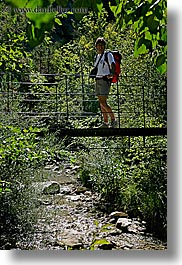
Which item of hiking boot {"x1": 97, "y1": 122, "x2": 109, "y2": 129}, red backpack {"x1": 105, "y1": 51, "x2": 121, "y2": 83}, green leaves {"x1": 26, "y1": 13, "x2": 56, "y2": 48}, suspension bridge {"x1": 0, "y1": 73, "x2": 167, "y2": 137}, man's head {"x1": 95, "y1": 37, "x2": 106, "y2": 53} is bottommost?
hiking boot {"x1": 97, "y1": 122, "x2": 109, "y2": 129}

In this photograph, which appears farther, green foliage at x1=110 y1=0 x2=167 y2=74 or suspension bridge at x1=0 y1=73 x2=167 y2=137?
suspension bridge at x1=0 y1=73 x2=167 y2=137

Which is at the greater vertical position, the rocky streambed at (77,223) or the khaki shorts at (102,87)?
the khaki shorts at (102,87)

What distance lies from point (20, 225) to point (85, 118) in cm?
52

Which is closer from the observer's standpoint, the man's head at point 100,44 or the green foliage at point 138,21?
the green foliage at point 138,21

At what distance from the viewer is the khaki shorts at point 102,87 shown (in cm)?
204

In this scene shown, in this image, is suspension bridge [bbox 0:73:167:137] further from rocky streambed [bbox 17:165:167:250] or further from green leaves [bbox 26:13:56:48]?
green leaves [bbox 26:13:56:48]

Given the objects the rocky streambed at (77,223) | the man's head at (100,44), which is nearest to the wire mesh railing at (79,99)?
the man's head at (100,44)

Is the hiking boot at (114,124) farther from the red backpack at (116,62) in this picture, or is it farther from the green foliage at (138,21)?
the green foliage at (138,21)

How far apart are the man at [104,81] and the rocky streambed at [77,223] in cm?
26

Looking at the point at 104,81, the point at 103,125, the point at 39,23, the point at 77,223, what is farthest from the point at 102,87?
the point at 39,23

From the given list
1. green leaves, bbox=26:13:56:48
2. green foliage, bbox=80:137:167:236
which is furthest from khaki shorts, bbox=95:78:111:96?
green leaves, bbox=26:13:56:48

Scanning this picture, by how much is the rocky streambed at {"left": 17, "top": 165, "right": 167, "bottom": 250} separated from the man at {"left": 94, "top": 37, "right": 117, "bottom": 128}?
256mm

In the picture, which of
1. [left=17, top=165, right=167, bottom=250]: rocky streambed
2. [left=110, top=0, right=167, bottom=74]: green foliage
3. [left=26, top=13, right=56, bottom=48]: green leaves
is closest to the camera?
[left=26, top=13, right=56, bottom=48]: green leaves

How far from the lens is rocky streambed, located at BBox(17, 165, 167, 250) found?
198 cm
